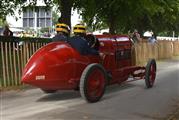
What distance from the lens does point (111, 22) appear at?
88.9 feet

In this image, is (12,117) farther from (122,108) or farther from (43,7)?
(43,7)

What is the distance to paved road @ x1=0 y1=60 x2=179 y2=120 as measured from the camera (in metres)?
→ 9.98

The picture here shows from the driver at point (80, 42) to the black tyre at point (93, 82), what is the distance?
558 millimetres

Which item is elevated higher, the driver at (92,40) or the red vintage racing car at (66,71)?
the driver at (92,40)

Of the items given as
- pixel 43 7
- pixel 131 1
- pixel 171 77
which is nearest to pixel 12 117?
pixel 171 77

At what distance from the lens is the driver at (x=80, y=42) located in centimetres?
1173

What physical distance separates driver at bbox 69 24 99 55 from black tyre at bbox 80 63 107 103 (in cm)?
56

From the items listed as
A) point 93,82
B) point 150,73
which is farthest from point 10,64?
point 93,82

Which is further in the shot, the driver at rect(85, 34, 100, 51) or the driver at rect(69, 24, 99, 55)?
the driver at rect(85, 34, 100, 51)

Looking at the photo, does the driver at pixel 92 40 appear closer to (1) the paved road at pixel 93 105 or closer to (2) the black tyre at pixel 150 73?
(1) the paved road at pixel 93 105

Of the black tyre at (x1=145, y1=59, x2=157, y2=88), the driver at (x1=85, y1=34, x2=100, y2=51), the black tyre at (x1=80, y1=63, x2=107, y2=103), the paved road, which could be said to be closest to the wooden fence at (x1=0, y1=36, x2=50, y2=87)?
the paved road

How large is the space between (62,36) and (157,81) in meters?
5.71

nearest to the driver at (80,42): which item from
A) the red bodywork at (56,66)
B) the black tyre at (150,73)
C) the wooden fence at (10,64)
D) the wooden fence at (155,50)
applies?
the red bodywork at (56,66)

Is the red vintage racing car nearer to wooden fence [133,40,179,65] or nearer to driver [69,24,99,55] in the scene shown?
driver [69,24,99,55]
